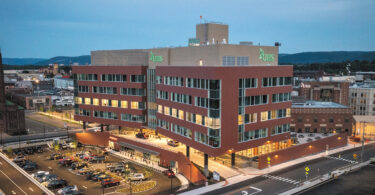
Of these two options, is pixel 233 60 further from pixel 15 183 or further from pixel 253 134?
pixel 15 183

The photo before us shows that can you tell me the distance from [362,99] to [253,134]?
90.4 meters

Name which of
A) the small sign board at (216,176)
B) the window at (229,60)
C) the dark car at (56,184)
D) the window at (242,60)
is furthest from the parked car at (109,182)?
the window at (242,60)

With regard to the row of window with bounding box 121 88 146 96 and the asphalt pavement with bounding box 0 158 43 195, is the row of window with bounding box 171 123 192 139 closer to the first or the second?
the row of window with bounding box 121 88 146 96

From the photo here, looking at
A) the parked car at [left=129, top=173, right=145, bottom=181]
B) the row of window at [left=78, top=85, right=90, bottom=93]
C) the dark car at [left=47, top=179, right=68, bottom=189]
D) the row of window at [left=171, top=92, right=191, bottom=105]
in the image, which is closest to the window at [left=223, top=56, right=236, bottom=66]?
the row of window at [left=171, top=92, right=191, bottom=105]

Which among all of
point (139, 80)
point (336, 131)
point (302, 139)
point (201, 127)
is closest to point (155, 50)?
point (139, 80)

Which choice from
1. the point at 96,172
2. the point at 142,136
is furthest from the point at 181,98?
the point at 96,172

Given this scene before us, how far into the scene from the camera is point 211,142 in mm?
60219

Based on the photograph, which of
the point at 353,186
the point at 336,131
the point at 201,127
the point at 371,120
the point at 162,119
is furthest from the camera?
the point at 371,120

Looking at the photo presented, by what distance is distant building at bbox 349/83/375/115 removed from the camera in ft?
421

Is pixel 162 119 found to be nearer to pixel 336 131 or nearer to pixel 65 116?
pixel 336 131

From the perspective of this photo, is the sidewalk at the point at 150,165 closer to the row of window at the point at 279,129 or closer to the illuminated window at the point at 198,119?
the illuminated window at the point at 198,119

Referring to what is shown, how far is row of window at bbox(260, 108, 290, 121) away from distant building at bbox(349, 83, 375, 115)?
7729 centimetres

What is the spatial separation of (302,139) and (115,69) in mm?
60469

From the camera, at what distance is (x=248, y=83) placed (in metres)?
62.8
